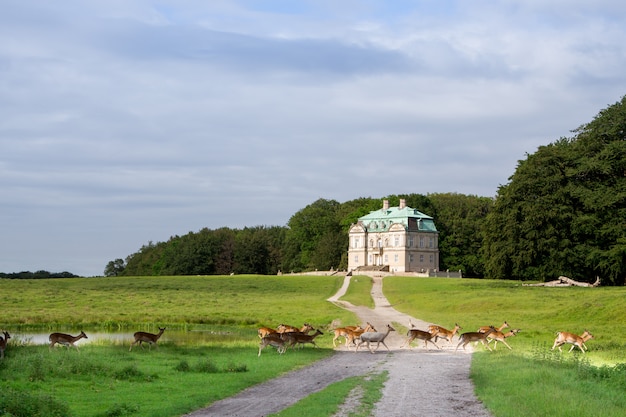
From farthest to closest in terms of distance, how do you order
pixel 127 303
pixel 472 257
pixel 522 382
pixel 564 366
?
pixel 472 257 → pixel 127 303 → pixel 564 366 → pixel 522 382

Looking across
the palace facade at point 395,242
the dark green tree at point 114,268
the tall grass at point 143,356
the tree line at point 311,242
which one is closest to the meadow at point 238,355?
the tall grass at point 143,356

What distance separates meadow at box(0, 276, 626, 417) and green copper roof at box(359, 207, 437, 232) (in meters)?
46.3

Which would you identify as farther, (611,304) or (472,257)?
(472,257)

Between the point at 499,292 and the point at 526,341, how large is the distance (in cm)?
2733

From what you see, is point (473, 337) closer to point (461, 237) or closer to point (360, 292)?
point (360, 292)

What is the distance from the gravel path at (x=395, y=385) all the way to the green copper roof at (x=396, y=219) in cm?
8451

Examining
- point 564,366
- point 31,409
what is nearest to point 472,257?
point 564,366

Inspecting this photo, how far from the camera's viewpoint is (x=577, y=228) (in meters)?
67.9

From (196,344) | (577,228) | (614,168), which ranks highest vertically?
(614,168)

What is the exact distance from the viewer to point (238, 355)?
26.3 m

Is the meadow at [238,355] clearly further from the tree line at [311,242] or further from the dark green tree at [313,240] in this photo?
the dark green tree at [313,240]

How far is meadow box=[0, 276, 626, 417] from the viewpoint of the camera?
1586 cm

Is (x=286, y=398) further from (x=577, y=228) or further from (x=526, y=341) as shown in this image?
(x=577, y=228)

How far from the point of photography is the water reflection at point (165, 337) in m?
31.7
